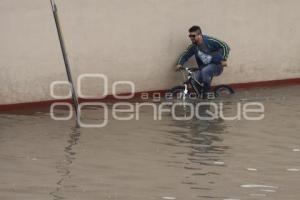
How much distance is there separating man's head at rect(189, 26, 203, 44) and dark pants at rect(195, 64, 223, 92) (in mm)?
595

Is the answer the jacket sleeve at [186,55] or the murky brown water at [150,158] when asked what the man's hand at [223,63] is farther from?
the murky brown water at [150,158]

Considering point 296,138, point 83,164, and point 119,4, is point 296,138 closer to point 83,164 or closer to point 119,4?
point 83,164

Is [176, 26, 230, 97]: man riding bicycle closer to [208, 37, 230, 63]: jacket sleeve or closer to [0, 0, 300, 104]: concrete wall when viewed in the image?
[208, 37, 230, 63]: jacket sleeve

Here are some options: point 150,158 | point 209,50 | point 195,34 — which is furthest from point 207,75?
point 150,158

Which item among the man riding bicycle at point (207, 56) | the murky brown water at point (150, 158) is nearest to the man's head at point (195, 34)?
the man riding bicycle at point (207, 56)

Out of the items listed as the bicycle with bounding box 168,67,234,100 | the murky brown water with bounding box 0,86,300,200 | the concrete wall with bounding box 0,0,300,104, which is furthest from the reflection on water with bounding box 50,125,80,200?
the bicycle with bounding box 168,67,234,100

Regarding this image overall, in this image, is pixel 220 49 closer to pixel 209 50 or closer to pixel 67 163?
pixel 209 50

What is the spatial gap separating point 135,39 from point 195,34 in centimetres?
126

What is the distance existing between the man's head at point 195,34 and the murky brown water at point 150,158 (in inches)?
91.9

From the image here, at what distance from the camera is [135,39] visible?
15.5m

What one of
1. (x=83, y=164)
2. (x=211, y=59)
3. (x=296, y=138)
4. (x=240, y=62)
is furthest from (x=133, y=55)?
(x=83, y=164)

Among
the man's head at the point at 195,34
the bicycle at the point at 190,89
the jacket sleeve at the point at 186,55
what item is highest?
the man's head at the point at 195,34

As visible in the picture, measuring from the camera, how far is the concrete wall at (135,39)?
14.2m

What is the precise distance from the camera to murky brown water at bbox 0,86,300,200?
323 inches
